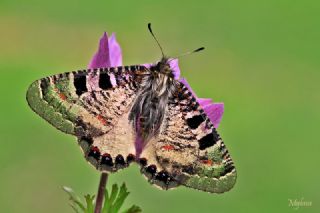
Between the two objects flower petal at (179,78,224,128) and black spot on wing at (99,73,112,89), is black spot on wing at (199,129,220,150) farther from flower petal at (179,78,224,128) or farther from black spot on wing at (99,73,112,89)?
black spot on wing at (99,73,112,89)

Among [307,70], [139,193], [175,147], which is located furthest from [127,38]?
[175,147]

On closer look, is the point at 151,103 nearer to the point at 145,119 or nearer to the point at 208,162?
the point at 145,119

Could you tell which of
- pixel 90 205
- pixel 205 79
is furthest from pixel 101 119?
pixel 205 79

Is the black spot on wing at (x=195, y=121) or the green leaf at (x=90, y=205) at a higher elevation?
the black spot on wing at (x=195, y=121)

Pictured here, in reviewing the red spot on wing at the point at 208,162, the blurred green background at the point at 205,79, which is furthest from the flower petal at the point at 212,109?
the blurred green background at the point at 205,79

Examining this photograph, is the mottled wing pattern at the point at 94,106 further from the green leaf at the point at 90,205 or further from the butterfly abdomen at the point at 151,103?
the green leaf at the point at 90,205

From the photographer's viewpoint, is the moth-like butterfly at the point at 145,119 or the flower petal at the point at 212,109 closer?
the moth-like butterfly at the point at 145,119

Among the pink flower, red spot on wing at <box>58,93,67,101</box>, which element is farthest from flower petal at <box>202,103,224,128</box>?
red spot on wing at <box>58,93,67,101</box>
